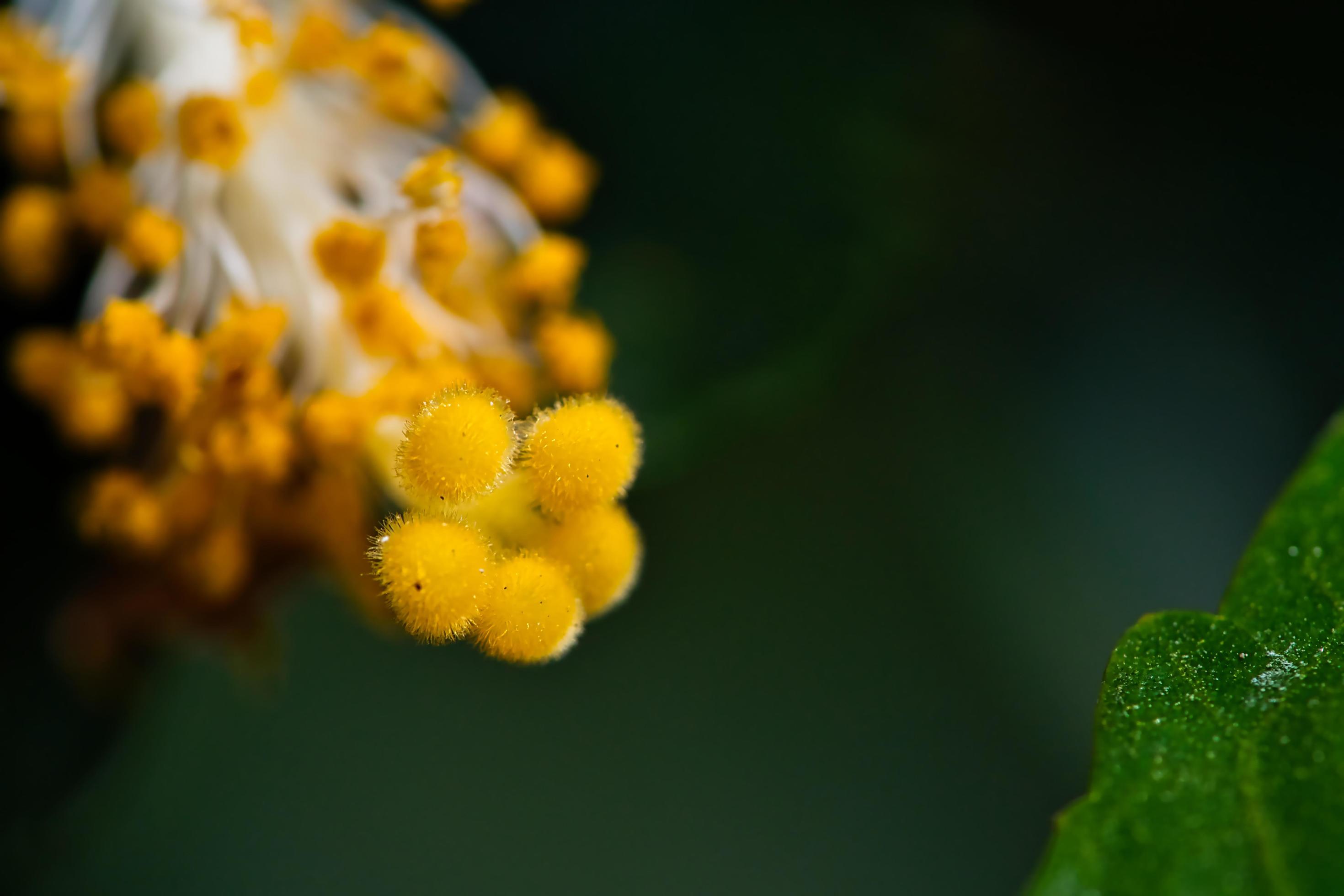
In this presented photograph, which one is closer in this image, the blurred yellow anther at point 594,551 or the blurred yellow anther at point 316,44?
the blurred yellow anther at point 594,551

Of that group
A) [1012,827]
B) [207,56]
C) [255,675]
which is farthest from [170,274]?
[1012,827]

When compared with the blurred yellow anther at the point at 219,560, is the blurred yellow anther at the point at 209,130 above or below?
above

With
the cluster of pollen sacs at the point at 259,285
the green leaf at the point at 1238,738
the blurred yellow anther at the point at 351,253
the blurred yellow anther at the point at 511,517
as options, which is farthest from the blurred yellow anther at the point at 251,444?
the green leaf at the point at 1238,738

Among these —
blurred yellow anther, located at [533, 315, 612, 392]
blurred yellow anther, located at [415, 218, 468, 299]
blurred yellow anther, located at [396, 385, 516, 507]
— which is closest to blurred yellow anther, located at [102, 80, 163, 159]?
blurred yellow anther, located at [415, 218, 468, 299]

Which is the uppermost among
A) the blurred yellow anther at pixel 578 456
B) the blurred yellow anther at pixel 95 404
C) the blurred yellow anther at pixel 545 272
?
the blurred yellow anther at pixel 578 456

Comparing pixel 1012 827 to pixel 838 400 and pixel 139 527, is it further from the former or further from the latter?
pixel 139 527

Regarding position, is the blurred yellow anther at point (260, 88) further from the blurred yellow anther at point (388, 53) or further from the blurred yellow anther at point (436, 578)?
the blurred yellow anther at point (436, 578)

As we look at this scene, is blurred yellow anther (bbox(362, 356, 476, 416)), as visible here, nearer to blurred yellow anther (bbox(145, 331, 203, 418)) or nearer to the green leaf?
blurred yellow anther (bbox(145, 331, 203, 418))
